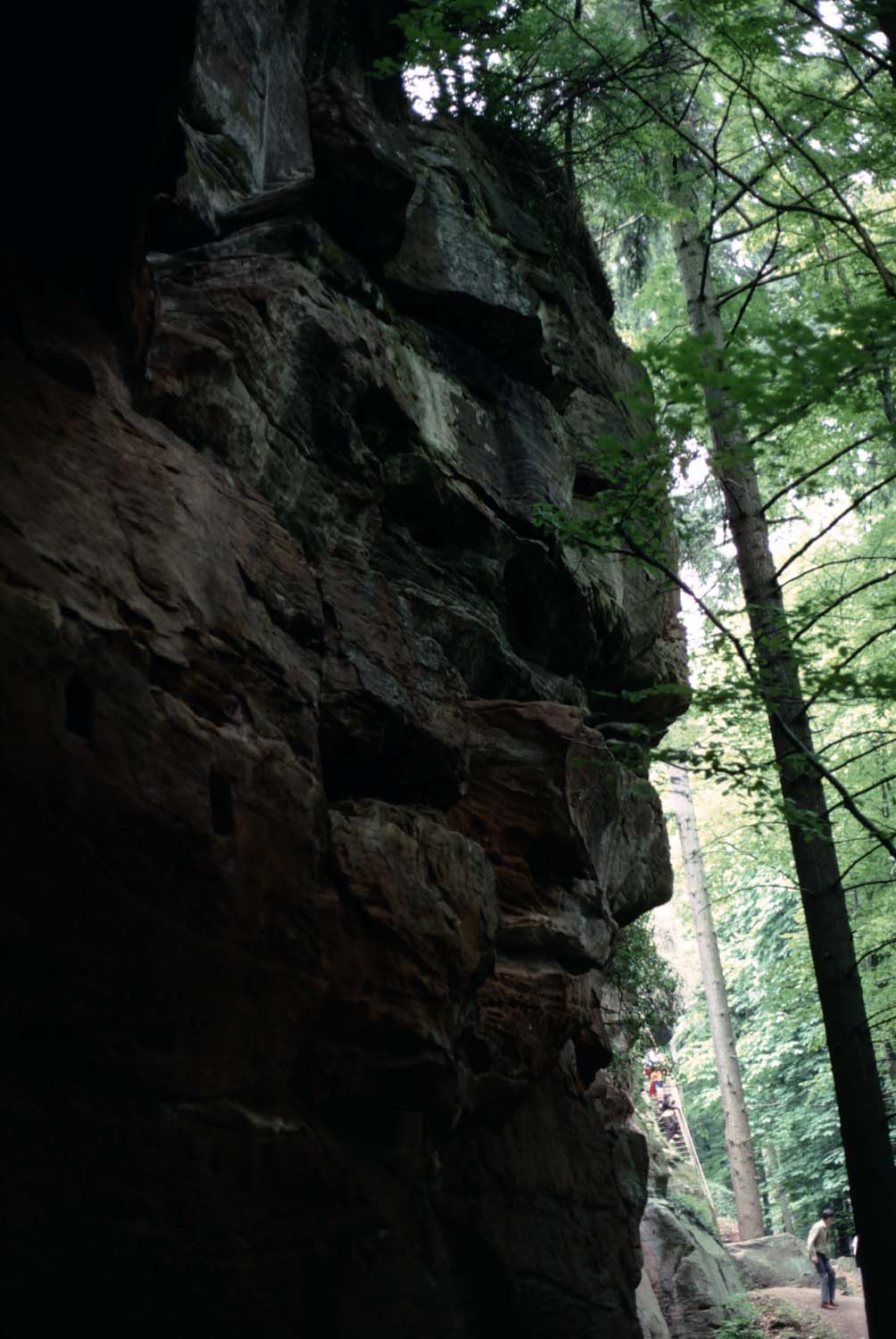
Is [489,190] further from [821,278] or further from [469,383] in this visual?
[821,278]

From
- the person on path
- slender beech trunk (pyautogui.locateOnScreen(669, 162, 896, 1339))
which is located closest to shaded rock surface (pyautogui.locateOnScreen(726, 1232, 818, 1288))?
the person on path

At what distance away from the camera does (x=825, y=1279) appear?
50.4 feet

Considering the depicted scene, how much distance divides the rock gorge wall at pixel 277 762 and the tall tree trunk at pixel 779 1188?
61.2 ft

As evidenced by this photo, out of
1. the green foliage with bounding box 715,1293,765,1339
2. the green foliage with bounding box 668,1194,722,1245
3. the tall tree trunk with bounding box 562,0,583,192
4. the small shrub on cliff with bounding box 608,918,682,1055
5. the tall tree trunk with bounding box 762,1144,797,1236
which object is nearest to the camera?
the tall tree trunk with bounding box 562,0,583,192

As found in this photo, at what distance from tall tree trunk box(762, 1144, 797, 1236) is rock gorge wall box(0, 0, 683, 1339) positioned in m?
18.6

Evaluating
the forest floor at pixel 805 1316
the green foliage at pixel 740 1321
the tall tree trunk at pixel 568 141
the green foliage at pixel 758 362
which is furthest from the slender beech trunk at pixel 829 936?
the forest floor at pixel 805 1316

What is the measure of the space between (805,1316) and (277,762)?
14.2 m

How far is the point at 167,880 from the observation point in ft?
14.9

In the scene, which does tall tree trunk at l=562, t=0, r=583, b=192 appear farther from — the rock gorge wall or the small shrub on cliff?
the small shrub on cliff

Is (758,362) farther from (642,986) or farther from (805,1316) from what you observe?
(805,1316)

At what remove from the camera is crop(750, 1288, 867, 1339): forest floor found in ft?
45.0

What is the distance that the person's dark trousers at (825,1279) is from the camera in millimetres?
15336

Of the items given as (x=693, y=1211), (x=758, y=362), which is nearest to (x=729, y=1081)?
(x=693, y=1211)

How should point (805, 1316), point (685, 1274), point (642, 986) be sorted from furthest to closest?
point (685, 1274), point (805, 1316), point (642, 986)
